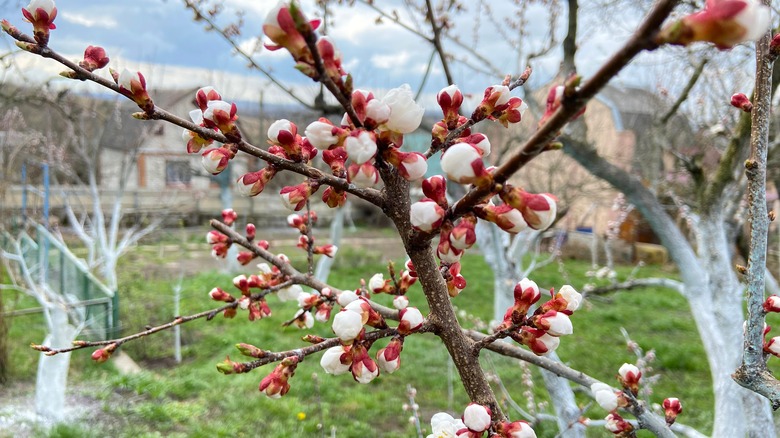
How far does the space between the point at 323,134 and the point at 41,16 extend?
0.44 m

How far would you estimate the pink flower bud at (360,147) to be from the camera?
56 centimetres

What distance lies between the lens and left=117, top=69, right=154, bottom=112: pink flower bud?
2.25 ft

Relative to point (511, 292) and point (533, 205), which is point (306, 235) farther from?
point (511, 292)

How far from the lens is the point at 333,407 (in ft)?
15.3

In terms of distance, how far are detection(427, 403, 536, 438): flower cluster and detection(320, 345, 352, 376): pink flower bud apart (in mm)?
143

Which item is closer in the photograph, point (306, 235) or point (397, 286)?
point (397, 286)

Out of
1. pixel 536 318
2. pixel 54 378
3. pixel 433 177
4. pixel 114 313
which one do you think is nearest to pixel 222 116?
pixel 433 177

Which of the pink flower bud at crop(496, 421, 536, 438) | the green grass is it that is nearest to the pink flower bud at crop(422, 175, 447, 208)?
the pink flower bud at crop(496, 421, 536, 438)

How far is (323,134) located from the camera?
599mm

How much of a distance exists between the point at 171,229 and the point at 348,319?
52.1 ft

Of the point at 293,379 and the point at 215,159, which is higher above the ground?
the point at 215,159

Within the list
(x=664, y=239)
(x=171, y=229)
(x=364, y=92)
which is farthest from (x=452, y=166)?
(x=171, y=229)

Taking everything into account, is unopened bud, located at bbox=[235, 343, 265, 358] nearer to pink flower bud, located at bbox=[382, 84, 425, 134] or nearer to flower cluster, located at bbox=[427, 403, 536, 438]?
flower cluster, located at bbox=[427, 403, 536, 438]

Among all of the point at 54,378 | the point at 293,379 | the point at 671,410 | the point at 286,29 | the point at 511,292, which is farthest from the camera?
the point at 293,379
